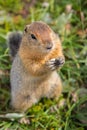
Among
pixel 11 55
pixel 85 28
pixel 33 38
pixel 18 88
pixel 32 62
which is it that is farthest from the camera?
pixel 85 28

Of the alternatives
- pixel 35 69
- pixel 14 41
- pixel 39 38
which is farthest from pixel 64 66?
pixel 39 38

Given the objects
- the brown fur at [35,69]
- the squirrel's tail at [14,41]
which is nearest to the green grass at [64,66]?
the brown fur at [35,69]

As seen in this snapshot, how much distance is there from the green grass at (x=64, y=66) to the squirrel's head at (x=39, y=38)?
82cm

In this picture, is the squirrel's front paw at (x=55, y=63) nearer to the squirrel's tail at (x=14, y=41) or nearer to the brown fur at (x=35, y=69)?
the brown fur at (x=35, y=69)

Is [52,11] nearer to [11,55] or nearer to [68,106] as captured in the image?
[11,55]

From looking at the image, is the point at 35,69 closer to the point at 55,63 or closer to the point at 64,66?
the point at 55,63

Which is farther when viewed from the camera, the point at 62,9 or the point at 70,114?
the point at 62,9

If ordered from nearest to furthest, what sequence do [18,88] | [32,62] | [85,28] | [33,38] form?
[33,38], [32,62], [18,88], [85,28]

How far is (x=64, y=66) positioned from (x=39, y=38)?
43.2 inches

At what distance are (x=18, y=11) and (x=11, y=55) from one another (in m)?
0.94

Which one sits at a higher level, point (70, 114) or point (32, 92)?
point (32, 92)

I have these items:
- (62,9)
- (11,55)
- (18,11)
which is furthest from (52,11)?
(11,55)

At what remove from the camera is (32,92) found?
142 inches

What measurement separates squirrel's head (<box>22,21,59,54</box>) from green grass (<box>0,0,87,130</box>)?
0.82 m
